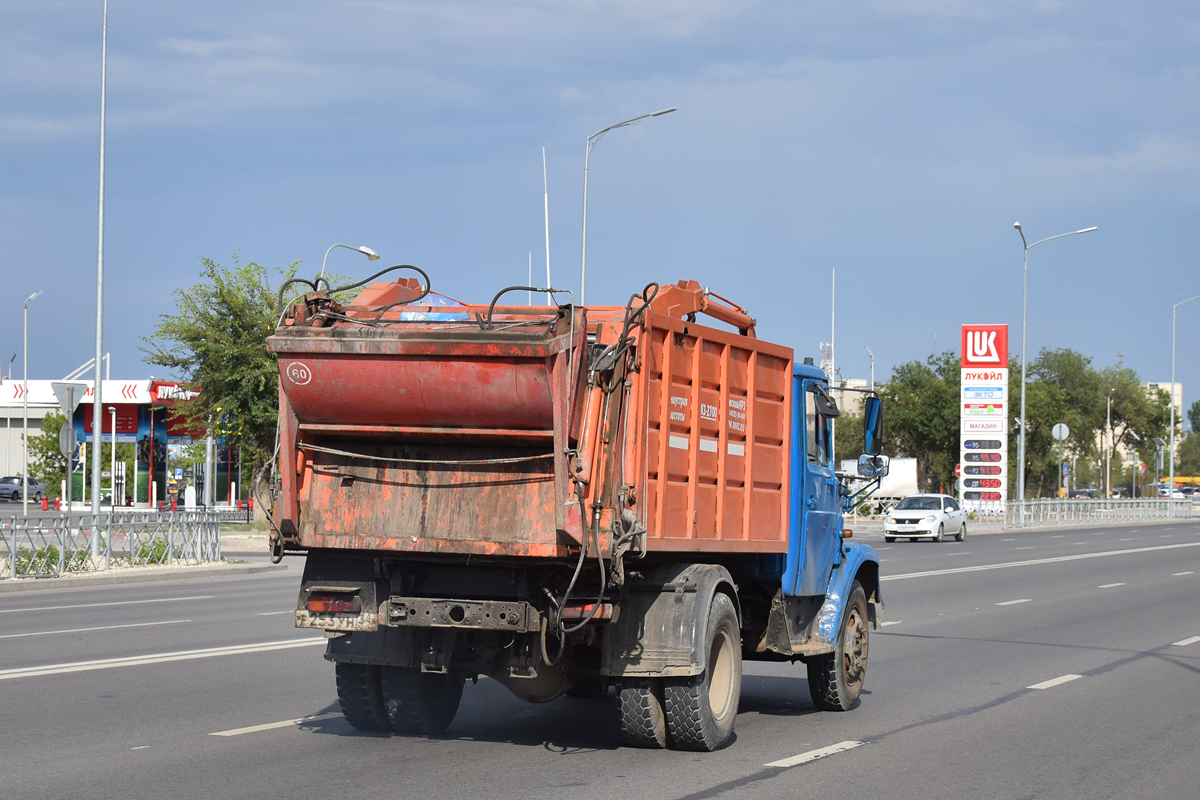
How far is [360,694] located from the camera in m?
8.66

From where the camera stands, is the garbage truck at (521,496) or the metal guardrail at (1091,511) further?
the metal guardrail at (1091,511)

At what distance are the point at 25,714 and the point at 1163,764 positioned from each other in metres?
7.50

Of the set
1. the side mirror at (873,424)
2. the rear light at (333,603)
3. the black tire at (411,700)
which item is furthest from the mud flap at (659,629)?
the side mirror at (873,424)

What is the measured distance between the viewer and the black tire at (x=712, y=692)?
8039 millimetres

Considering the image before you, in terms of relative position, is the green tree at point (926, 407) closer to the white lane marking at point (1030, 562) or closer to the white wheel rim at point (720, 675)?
the white lane marking at point (1030, 562)

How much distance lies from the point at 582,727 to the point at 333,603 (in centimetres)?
226

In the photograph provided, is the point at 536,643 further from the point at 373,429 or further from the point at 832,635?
the point at 832,635

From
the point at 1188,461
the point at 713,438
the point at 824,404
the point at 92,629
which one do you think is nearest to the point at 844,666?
the point at 824,404

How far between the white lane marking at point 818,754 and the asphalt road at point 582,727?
3cm

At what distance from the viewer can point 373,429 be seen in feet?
25.5

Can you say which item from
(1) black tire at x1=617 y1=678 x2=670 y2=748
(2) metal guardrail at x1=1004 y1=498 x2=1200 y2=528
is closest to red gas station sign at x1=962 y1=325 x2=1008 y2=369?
(2) metal guardrail at x1=1004 y1=498 x2=1200 y2=528

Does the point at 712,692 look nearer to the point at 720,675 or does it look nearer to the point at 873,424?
the point at 720,675

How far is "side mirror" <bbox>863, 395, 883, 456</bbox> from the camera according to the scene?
10500 mm

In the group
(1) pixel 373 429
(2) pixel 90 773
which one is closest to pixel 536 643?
(1) pixel 373 429
